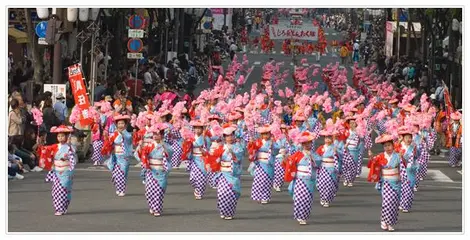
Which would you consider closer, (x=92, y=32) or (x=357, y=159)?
(x=357, y=159)

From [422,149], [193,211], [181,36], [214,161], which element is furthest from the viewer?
[181,36]

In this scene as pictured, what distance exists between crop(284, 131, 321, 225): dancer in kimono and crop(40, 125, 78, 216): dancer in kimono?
3.32 m

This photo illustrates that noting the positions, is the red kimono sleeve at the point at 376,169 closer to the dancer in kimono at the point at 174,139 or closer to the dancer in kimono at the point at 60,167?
the dancer in kimono at the point at 60,167

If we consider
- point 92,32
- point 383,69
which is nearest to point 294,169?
point 92,32

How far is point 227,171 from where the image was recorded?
21.2m

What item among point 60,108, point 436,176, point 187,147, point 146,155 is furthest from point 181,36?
point 146,155

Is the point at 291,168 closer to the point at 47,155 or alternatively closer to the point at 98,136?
the point at 47,155

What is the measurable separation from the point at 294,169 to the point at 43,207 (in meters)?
4.12

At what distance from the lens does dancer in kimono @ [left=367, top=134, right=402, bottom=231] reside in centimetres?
1996

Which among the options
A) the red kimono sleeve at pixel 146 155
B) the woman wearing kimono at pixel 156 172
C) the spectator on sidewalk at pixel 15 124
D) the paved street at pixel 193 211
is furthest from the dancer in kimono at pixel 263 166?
the spectator on sidewalk at pixel 15 124

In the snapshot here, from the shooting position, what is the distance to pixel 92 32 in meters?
34.2

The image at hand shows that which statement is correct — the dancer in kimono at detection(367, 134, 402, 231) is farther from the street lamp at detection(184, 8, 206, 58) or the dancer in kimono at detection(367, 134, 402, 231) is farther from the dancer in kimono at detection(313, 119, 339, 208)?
the street lamp at detection(184, 8, 206, 58)

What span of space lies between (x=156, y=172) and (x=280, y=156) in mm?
3067

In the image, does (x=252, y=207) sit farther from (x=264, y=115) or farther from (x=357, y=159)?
(x=264, y=115)
